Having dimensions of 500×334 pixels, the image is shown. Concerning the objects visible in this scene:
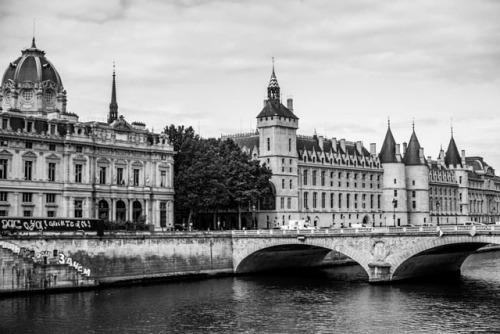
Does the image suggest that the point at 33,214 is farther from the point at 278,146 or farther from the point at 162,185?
the point at 278,146

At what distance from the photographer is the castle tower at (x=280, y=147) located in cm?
13350

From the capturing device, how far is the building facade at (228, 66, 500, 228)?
134125 millimetres

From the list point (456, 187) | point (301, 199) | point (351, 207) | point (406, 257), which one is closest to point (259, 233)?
point (406, 257)

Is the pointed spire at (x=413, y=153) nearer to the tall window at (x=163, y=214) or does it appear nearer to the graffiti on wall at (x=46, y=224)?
the tall window at (x=163, y=214)

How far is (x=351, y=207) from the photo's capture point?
15512 centimetres

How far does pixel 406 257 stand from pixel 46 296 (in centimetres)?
3589

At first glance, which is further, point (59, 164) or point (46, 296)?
point (59, 164)

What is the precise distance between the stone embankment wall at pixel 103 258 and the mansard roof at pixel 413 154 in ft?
269

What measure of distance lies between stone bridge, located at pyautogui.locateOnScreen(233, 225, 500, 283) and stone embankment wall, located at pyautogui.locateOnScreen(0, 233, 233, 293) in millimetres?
3925

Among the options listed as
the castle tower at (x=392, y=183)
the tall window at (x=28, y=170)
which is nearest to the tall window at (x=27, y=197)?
the tall window at (x=28, y=170)

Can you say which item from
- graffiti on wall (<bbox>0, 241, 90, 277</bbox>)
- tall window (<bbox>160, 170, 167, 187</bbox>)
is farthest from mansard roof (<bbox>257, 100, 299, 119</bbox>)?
graffiti on wall (<bbox>0, 241, 90, 277</bbox>)

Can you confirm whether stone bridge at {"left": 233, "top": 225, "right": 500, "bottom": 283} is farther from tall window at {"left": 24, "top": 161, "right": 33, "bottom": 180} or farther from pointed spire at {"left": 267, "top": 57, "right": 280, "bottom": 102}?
pointed spire at {"left": 267, "top": 57, "right": 280, "bottom": 102}

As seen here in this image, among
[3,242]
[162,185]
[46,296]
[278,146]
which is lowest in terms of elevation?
[46,296]

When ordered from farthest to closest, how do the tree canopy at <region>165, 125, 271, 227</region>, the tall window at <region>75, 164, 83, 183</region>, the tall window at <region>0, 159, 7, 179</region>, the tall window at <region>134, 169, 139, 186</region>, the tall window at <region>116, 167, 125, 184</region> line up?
the tree canopy at <region>165, 125, 271, 227</region>
the tall window at <region>134, 169, 139, 186</region>
the tall window at <region>116, 167, 125, 184</region>
the tall window at <region>75, 164, 83, 183</region>
the tall window at <region>0, 159, 7, 179</region>
